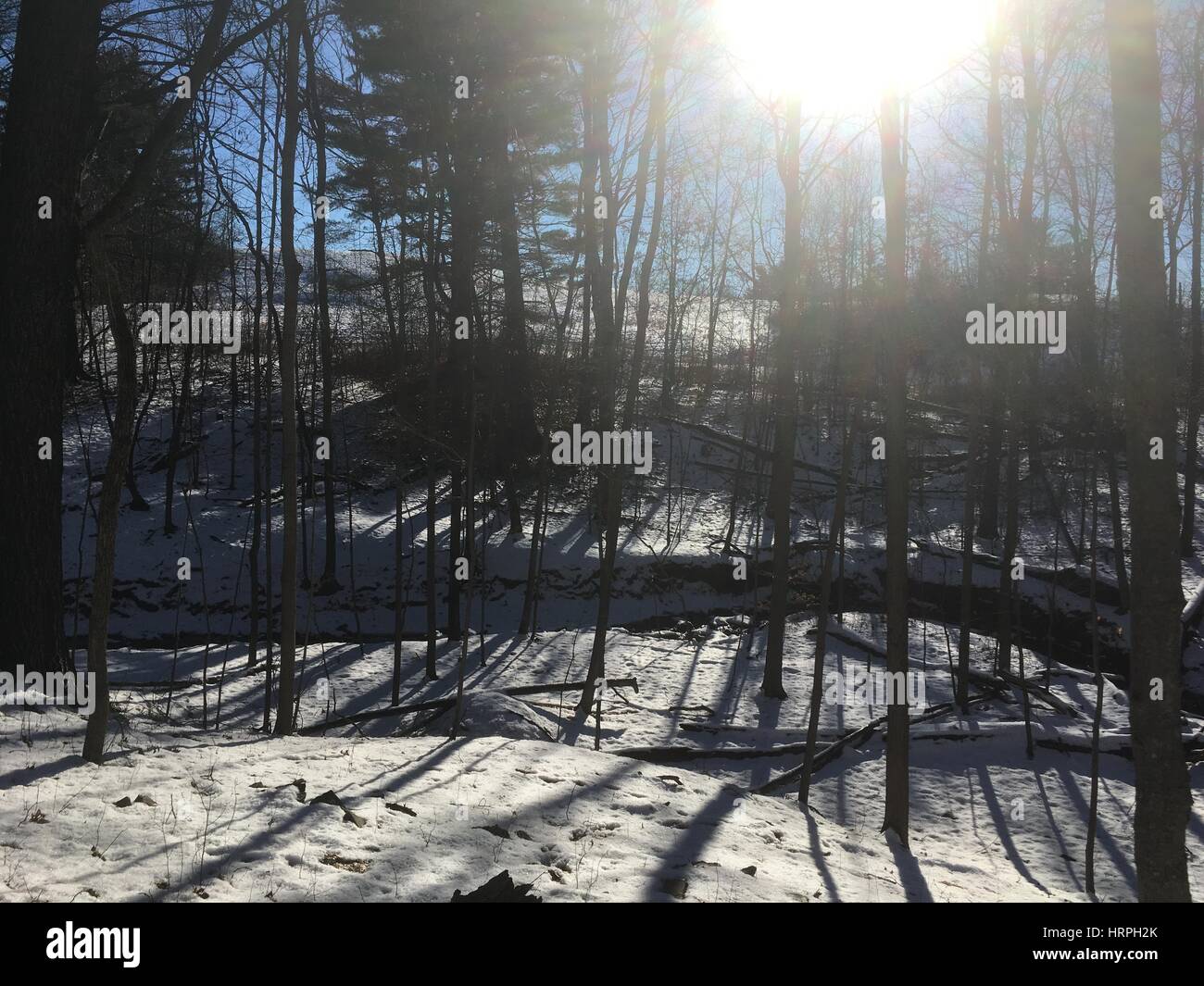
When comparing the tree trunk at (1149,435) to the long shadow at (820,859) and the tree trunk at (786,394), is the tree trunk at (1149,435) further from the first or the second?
the tree trunk at (786,394)

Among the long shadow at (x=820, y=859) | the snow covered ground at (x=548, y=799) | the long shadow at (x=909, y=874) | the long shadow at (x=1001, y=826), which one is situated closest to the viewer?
the snow covered ground at (x=548, y=799)

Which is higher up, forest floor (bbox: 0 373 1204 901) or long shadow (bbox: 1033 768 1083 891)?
forest floor (bbox: 0 373 1204 901)

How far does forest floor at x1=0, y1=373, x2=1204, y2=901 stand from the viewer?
16.1 feet

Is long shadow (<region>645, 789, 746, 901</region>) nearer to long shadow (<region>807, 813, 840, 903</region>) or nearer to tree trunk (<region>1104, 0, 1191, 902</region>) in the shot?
long shadow (<region>807, 813, 840, 903</region>)

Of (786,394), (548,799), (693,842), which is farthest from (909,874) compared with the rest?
(786,394)

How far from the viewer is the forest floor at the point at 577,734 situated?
491 centimetres

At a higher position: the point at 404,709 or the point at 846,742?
the point at 404,709

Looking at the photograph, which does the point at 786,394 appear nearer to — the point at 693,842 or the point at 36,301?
the point at 693,842

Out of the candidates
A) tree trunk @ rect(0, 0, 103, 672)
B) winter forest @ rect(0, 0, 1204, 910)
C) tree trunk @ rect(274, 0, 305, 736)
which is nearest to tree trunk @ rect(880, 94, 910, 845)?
winter forest @ rect(0, 0, 1204, 910)

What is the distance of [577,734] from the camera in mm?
10844

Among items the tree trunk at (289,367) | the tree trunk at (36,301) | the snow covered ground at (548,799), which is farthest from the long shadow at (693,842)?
the tree trunk at (36,301)

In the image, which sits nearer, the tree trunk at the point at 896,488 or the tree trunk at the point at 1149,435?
the tree trunk at the point at 1149,435
